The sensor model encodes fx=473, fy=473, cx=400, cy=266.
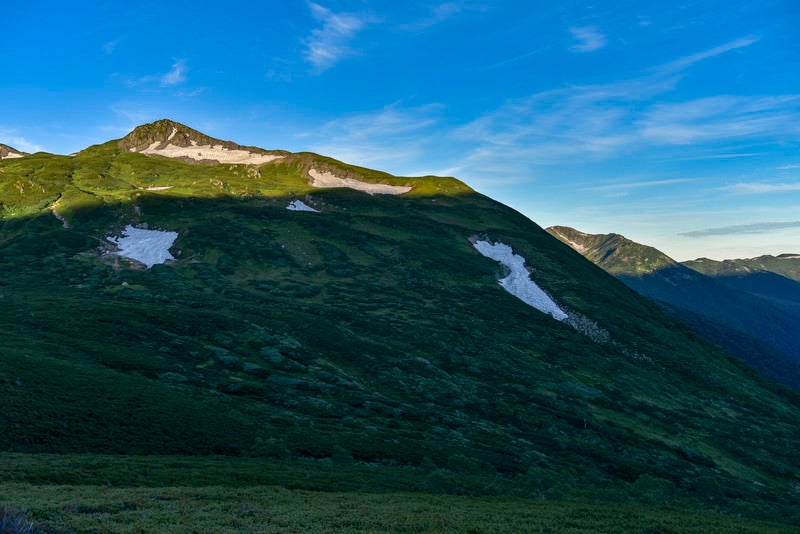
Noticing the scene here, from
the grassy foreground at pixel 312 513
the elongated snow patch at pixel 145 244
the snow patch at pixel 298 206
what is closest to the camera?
the grassy foreground at pixel 312 513

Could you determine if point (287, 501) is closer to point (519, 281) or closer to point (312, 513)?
point (312, 513)

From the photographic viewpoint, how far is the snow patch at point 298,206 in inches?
7166

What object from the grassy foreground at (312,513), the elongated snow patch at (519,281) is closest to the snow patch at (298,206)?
the elongated snow patch at (519,281)

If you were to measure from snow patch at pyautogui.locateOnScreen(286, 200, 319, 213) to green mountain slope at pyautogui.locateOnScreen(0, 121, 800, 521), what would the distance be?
50.5 ft

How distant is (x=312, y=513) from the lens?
27188mm

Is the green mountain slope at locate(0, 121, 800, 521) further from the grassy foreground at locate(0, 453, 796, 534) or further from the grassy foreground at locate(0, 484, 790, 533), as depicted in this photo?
the grassy foreground at locate(0, 484, 790, 533)

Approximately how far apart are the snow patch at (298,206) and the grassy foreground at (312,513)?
156668 mm

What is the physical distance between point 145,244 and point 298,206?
63.9 metres

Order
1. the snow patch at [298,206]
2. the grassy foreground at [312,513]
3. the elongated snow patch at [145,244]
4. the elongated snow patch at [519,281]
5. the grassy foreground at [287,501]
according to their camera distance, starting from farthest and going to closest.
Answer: the snow patch at [298,206] → the elongated snow patch at [519,281] → the elongated snow patch at [145,244] → the grassy foreground at [287,501] → the grassy foreground at [312,513]

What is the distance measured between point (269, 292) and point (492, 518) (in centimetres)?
8587

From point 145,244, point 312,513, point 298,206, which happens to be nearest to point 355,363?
point 312,513

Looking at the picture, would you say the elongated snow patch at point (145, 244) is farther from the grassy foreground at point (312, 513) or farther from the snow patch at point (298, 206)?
the grassy foreground at point (312, 513)

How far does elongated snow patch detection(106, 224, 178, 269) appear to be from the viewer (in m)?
123

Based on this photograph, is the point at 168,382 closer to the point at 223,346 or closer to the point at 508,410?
the point at 223,346
